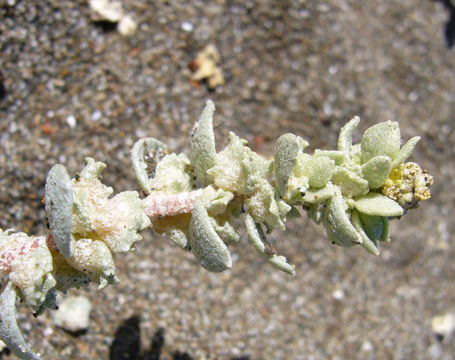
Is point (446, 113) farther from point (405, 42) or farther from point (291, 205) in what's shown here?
point (291, 205)

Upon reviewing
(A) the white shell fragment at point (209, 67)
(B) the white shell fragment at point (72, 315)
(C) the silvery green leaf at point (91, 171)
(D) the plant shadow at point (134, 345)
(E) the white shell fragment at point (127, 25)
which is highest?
(C) the silvery green leaf at point (91, 171)

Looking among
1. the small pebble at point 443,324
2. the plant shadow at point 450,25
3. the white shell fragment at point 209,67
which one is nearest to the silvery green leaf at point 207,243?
the white shell fragment at point 209,67

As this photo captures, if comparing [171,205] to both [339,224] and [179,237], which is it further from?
[339,224]

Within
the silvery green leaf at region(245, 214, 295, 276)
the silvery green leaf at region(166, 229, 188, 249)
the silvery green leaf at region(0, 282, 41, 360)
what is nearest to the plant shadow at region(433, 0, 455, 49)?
the silvery green leaf at region(245, 214, 295, 276)

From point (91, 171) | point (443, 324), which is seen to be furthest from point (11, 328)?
point (443, 324)

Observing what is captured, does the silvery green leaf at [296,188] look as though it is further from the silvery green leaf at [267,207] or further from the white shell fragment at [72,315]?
the white shell fragment at [72,315]

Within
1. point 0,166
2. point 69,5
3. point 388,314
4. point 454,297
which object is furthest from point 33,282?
point 454,297
